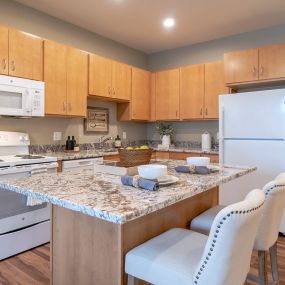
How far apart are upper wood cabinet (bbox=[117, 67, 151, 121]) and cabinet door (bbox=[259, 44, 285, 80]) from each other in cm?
181

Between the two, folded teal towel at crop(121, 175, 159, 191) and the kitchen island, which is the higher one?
folded teal towel at crop(121, 175, 159, 191)

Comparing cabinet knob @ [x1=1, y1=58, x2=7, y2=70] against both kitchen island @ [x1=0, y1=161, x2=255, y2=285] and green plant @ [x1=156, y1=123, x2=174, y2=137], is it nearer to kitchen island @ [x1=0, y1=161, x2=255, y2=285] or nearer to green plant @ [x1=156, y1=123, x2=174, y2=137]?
kitchen island @ [x1=0, y1=161, x2=255, y2=285]

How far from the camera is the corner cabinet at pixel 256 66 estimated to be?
3.27 meters

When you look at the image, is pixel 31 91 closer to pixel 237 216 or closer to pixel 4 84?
pixel 4 84

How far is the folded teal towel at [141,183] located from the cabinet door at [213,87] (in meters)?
2.86

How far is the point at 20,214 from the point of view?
2.45 m

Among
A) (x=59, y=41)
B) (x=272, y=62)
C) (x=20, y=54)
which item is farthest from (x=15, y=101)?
(x=272, y=62)

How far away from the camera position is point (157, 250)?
46.3 inches

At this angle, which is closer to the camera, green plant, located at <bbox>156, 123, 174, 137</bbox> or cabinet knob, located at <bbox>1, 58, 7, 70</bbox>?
cabinet knob, located at <bbox>1, 58, 7, 70</bbox>

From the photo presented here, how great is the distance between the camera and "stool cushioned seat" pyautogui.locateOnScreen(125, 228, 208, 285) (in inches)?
40.7

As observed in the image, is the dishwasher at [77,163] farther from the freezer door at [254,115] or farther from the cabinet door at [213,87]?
the cabinet door at [213,87]

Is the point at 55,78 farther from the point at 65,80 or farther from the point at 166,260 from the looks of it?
the point at 166,260

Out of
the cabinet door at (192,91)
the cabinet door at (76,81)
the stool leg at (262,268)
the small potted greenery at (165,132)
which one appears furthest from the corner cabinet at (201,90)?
the stool leg at (262,268)

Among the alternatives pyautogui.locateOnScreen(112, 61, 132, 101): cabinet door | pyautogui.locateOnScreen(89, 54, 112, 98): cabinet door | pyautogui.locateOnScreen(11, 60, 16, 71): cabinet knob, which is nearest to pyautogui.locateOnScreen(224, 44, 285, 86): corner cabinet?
pyautogui.locateOnScreen(112, 61, 132, 101): cabinet door
